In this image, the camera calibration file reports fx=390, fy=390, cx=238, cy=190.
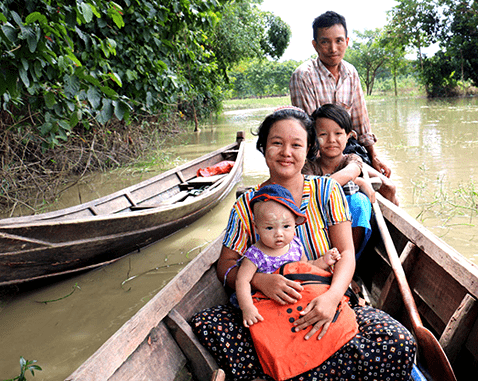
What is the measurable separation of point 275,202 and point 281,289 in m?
0.33

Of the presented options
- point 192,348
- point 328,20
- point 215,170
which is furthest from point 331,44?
point 215,170

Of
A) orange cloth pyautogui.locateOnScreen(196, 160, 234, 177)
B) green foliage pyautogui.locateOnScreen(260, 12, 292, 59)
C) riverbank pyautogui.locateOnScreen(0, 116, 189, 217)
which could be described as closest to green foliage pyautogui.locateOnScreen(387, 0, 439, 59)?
green foliage pyautogui.locateOnScreen(260, 12, 292, 59)

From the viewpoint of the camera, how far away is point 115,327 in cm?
276

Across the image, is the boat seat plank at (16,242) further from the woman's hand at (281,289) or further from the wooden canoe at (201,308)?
the woman's hand at (281,289)

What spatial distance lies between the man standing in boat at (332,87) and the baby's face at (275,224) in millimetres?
1688

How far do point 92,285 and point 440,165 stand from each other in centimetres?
578

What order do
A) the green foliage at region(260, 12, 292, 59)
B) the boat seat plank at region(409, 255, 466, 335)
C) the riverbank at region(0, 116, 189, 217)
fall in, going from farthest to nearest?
the green foliage at region(260, 12, 292, 59)
the riverbank at region(0, 116, 189, 217)
the boat seat plank at region(409, 255, 466, 335)

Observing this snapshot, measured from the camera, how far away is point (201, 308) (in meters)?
1.85

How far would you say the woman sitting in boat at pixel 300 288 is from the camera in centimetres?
138

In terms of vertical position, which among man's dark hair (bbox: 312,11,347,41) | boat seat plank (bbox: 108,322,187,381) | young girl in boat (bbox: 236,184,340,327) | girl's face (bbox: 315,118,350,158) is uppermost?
man's dark hair (bbox: 312,11,347,41)

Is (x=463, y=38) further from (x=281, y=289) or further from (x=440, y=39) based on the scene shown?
(x=281, y=289)

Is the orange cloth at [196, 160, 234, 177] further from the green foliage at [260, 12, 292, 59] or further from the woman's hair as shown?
the green foliage at [260, 12, 292, 59]

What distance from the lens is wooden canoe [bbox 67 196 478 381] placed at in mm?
1399

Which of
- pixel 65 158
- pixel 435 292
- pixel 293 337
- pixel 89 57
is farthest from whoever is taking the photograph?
pixel 65 158
